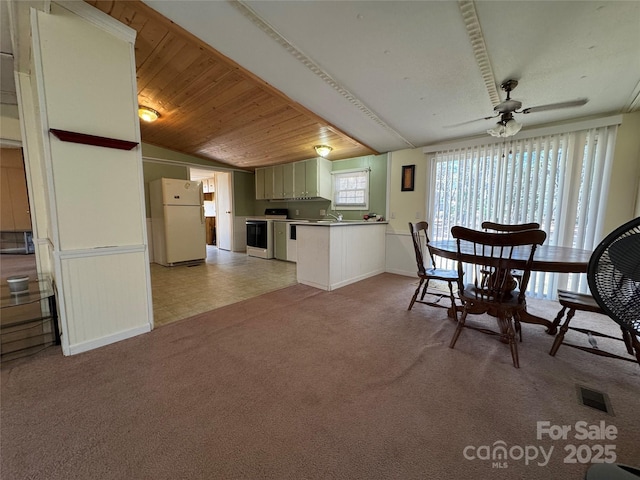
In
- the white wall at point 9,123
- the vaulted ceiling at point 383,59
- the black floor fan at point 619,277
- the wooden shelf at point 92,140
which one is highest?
the vaulted ceiling at point 383,59

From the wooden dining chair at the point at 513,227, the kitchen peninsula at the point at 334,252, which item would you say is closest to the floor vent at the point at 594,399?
the wooden dining chair at the point at 513,227

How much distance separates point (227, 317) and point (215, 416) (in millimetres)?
1274

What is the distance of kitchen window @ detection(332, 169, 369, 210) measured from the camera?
464 centimetres

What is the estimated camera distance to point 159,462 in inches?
40.4

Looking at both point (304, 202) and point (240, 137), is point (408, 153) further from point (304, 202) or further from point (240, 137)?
point (240, 137)

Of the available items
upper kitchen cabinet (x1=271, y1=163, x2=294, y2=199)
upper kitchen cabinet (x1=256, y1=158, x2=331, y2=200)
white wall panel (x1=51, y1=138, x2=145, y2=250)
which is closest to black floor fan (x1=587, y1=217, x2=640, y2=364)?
white wall panel (x1=51, y1=138, x2=145, y2=250)

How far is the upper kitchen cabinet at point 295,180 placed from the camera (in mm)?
4895

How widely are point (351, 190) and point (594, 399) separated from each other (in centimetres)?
405

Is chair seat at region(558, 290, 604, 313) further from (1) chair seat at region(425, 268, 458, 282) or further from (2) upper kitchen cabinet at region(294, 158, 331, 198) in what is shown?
(2) upper kitchen cabinet at region(294, 158, 331, 198)

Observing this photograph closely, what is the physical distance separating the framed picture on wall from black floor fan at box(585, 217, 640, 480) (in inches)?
137

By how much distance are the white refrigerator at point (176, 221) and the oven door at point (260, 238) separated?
1133mm

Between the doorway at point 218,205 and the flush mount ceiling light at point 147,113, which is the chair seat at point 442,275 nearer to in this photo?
the flush mount ceiling light at point 147,113

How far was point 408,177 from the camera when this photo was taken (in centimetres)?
407

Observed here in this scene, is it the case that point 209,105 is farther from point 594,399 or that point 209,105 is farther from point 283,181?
point 594,399
